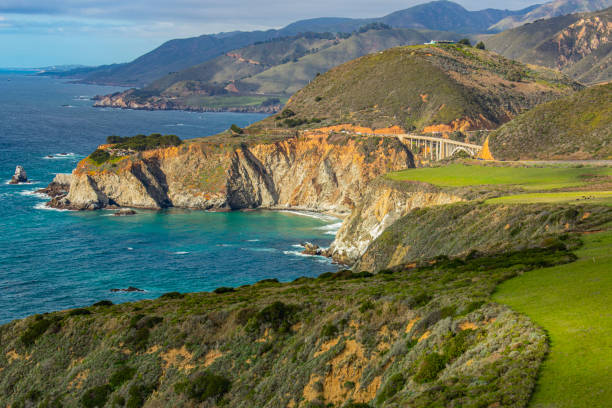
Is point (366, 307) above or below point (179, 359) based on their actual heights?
above

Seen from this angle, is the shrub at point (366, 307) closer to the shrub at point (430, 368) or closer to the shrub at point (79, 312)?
the shrub at point (430, 368)

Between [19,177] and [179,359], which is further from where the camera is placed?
[19,177]

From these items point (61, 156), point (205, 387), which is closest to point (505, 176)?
point (205, 387)

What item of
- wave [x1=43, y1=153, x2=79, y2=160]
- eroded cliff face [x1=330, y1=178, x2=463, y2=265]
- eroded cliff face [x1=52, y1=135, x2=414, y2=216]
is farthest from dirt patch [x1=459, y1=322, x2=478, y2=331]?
wave [x1=43, y1=153, x2=79, y2=160]

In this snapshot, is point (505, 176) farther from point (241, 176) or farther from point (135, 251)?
point (241, 176)

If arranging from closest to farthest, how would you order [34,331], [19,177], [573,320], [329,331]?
1. [573,320]
2. [329,331]
3. [34,331]
4. [19,177]

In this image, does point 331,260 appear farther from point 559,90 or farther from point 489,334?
point 559,90

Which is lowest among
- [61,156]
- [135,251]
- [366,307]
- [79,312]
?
[135,251]
